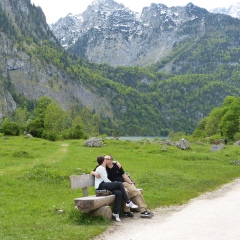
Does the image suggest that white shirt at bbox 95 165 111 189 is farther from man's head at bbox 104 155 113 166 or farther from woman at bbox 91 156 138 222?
man's head at bbox 104 155 113 166

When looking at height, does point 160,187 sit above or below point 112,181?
below

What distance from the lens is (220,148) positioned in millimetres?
67750

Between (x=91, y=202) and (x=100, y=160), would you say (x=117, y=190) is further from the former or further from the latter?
(x=91, y=202)

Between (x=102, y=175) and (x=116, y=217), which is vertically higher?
(x=102, y=175)

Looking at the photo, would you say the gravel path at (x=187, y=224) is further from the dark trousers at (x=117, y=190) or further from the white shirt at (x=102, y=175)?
the white shirt at (x=102, y=175)

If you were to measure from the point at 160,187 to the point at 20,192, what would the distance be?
396 inches

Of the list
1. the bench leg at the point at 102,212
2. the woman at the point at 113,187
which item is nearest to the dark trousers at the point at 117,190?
the woman at the point at 113,187

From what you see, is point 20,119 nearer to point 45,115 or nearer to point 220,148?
point 45,115

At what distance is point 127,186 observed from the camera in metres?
19.2

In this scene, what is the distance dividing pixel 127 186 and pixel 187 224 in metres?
3.82

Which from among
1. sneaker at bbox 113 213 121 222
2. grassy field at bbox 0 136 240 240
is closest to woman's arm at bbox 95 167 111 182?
sneaker at bbox 113 213 121 222

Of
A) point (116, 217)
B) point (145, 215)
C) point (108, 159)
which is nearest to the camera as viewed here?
point (116, 217)

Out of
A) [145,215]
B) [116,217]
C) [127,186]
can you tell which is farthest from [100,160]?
[145,215]

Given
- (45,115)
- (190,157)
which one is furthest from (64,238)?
(45,115)
